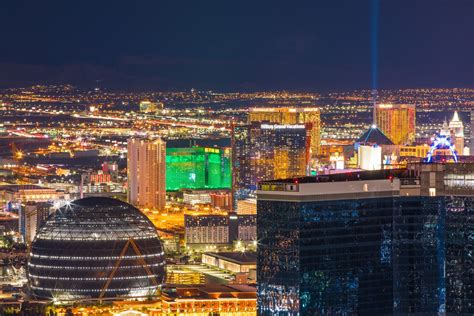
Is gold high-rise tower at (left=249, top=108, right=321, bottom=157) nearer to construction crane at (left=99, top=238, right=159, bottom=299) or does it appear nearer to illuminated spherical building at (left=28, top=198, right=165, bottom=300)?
illuminated spherical building at (left=28, top=198, right=165, bottom=300)

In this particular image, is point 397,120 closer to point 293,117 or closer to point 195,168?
point 293,117

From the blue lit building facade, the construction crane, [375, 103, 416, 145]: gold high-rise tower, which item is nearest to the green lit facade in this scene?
[375, 103, 416, 145]: gold high-rise tower

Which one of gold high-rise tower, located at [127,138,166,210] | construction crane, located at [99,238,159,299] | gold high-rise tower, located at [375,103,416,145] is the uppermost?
gold high-rise tower, located at [375,103,416,145]

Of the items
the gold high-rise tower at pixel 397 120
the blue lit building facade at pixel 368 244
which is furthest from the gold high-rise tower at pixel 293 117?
the blue lit building facade at pixel 368 244

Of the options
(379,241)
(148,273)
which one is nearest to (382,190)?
(379,241)

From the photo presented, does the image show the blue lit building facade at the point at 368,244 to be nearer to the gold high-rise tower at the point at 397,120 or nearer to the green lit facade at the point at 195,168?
the gold high-rise tower at the point at 397,120

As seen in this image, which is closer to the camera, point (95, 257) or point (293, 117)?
point (95, 257)

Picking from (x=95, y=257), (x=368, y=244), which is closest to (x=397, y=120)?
(x=95, y=257)
